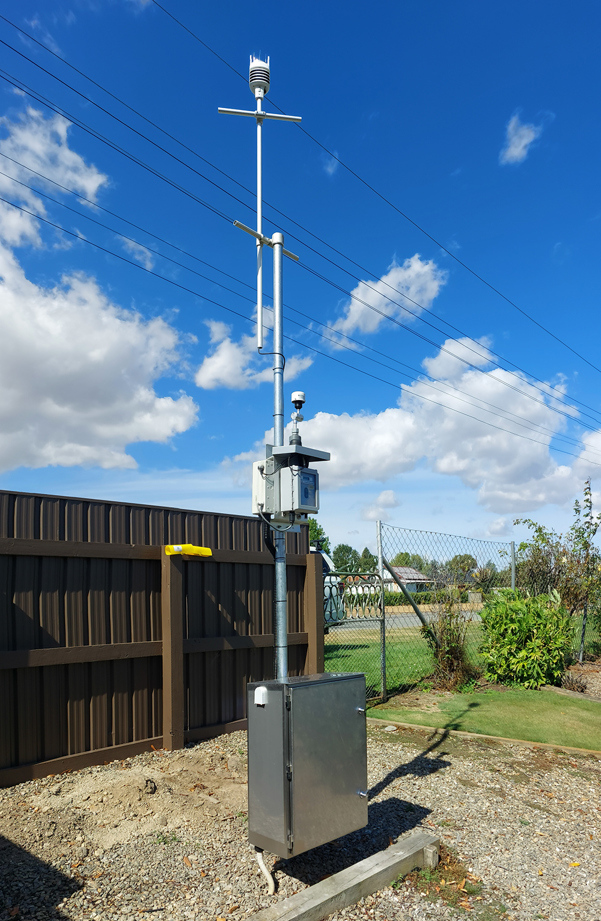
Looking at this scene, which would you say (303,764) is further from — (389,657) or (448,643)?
(389,657)

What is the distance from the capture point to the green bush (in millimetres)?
9406

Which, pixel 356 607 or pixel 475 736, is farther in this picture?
pixel 356 607

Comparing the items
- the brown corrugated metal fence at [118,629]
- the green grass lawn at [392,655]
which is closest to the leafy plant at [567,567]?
the green grass lawn at [392,655]

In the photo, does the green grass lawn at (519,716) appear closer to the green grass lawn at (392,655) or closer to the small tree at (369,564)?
the green grass lawn at (392,655)

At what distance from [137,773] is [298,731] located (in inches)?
93.4

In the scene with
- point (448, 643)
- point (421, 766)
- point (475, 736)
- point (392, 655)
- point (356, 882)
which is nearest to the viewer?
point (356, 882)

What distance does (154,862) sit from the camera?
387 centimetres

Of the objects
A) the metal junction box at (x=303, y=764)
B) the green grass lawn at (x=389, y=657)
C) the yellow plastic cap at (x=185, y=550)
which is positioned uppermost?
the yellow plastic cap at (x=185, y=550)

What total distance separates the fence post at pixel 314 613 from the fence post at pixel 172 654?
2.08 m

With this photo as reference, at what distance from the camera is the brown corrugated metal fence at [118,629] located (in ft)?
17.3

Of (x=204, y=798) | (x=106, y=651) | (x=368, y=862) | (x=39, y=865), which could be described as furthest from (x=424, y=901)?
(x=106, y=651)

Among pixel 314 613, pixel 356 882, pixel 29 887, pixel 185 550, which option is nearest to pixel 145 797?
pixel 29 887

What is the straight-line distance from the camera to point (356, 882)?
348cm

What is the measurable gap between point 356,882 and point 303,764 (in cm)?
67
